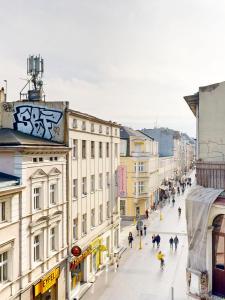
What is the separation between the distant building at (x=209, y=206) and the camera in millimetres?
15172

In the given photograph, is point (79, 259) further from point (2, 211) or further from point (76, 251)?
point (2, 211)

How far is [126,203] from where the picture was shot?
5419 cm

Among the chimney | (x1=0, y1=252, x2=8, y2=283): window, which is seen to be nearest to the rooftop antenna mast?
the chimney

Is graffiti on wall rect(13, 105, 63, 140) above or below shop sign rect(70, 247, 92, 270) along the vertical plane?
above

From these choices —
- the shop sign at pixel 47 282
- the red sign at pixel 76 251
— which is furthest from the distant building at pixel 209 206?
the red sign at pixel 76 251

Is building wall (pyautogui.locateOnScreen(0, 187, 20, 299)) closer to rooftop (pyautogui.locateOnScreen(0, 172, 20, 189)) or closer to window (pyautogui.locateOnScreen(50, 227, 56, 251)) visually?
rooftop (pyautogui.locateOnScreen(0, 172, 20, 189))

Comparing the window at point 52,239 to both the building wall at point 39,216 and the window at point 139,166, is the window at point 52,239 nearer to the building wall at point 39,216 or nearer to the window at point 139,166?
the building wall at point 39,216

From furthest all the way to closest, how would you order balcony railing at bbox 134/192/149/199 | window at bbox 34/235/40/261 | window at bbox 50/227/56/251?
1. balcony railing at bbox 134/192/149/199
2. window at bbox 50/227/56/251
3. window at bbox 34/235/40/261

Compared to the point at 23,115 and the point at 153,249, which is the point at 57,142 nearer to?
the point at 23,115

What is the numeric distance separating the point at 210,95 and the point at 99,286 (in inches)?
705

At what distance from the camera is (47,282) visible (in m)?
22.3

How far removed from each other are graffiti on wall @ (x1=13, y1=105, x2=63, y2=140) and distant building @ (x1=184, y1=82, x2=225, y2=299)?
11977 millimetres

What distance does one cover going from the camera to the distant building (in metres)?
15.2

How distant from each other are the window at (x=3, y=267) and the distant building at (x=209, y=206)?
918 centimetres
